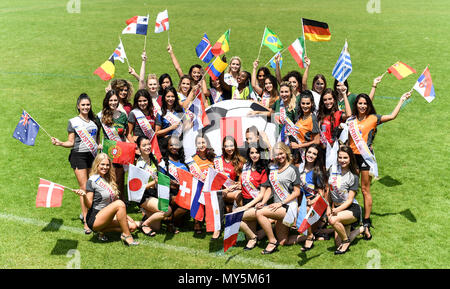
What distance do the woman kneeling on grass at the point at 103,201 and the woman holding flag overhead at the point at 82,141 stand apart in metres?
0.65

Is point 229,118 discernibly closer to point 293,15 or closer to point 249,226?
point 249,226

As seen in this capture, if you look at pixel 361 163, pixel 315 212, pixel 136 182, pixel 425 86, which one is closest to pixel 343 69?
pixel 425 86

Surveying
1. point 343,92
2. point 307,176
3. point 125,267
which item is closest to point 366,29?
point 343,92

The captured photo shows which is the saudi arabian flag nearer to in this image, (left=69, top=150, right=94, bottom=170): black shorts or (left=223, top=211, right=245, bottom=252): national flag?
(left=223, top=211, right=245, bottom=252): national flag

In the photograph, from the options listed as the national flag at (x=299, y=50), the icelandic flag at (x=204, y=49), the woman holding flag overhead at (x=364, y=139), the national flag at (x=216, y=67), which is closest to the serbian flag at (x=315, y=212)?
the woman holding flag overhead at (x=364, y=139)

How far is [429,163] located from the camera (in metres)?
10.6

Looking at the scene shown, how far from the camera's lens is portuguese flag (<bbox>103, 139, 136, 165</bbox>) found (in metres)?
Answer: 7.95

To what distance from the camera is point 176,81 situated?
1719 cm

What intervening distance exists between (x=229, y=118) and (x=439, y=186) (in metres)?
4.23

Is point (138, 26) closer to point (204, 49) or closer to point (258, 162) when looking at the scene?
point (204, 49)

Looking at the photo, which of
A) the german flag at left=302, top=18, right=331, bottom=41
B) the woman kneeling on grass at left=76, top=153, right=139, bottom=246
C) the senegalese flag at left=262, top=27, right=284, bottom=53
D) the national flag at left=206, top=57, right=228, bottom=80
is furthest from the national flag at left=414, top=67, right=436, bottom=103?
the woman kneeling on grass at left=76, top=153, right=139, bottom=246

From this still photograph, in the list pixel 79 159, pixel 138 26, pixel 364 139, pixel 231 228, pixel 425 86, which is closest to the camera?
pixel 231 228

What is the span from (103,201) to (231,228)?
1.96 metres

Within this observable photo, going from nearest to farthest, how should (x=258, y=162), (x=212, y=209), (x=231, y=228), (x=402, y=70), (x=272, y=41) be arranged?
(x=231, y=228), (x=212, y=209), (x=258, y=162), (x=402, y=70), (x=272, y=41)
